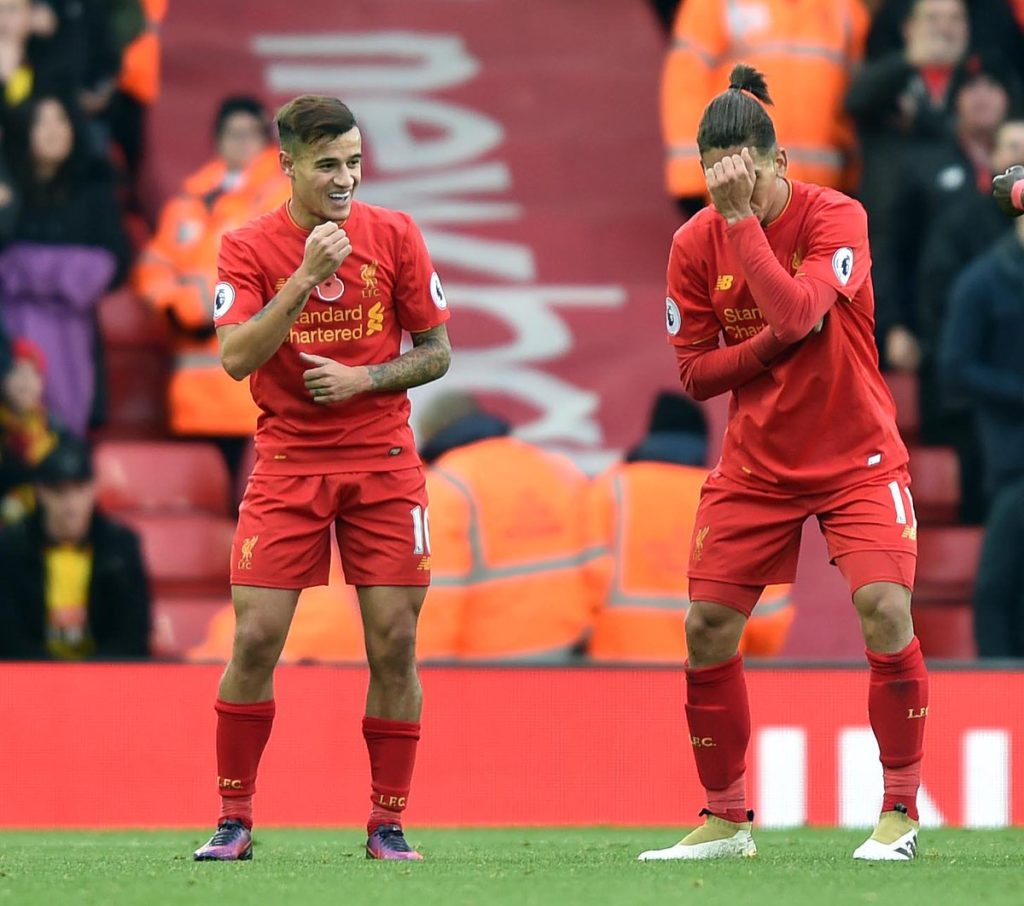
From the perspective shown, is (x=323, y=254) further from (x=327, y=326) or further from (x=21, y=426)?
(x=21, y=426)

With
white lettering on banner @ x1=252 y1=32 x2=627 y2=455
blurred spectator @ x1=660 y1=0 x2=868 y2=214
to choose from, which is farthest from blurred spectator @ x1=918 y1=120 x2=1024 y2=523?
white lettering on banner @ x1=252 y1=32 x2=627 y2=455

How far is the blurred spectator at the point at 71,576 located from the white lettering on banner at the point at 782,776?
8.76 ft

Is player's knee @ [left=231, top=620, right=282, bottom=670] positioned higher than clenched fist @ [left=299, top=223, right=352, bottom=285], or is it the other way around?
clenched fist @ [left=299, top=223, right=352, bottom=285]

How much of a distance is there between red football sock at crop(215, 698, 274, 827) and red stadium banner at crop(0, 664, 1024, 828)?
2539 millimetres

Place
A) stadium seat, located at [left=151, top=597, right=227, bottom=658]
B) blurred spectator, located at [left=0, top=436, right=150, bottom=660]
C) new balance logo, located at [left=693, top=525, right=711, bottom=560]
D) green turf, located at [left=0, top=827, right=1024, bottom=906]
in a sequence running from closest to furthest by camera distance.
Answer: green turf, located at [left=0, top=827, right=1024, bottom=906]
new balance logo, located at [left=693, top=525, right=711, bottom=560]
blurred spectator, located at [left=0, top=436, right=150, bottom=660]
stadium seat, located at [left=151, top=597, right=227, bottom=658]

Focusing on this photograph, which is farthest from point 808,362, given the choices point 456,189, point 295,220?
point 456,189

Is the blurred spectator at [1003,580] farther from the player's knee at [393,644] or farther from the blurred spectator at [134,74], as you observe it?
the blurred spectator at [134,74]

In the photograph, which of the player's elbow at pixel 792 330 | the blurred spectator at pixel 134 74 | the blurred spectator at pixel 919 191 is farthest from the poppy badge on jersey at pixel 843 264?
the blurred spectator at pixel 134 74

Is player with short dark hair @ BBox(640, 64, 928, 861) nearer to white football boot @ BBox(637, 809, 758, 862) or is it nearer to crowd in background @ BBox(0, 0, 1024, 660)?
white football boot @ BBox(637, 809, 758, 862)

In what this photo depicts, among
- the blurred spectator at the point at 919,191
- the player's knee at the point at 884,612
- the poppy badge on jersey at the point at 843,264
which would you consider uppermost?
the blurred spectator at the point at 919,191

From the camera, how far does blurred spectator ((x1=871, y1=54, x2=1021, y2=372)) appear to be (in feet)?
36.4

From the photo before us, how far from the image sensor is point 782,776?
28.2ft

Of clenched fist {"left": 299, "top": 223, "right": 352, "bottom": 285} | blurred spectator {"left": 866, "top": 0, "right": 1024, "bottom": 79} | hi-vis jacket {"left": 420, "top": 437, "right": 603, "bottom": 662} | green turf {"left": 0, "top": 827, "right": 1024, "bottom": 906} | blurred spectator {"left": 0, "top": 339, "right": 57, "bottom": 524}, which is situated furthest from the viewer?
blurred spectator {"left": 866, "top": 0, "right": 1024, "bottom": 79}

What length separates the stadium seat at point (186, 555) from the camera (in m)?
10.8
